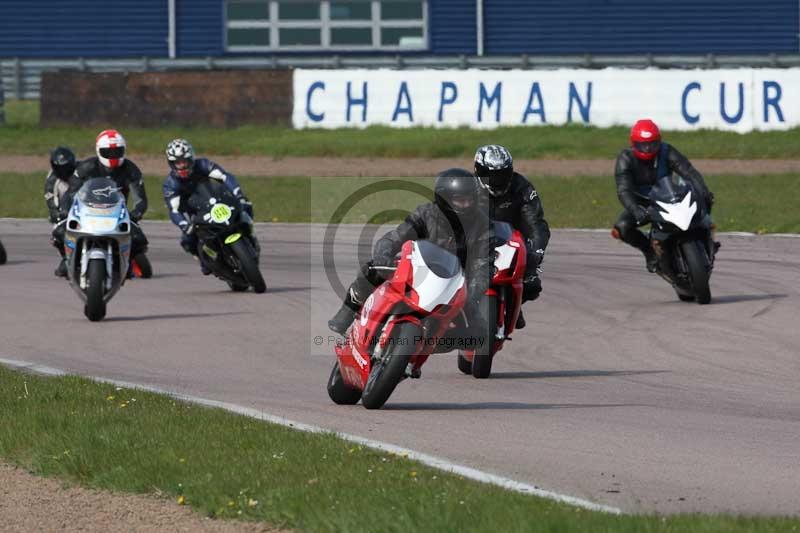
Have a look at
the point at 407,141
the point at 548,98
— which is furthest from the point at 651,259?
the point at 407,141

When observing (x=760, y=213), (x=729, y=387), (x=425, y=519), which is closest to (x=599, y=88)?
(x=760, y=213)

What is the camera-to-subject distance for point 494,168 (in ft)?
36.5

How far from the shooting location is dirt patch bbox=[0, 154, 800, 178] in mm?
26797

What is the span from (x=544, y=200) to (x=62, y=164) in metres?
8.99

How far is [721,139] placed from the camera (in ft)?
91.8

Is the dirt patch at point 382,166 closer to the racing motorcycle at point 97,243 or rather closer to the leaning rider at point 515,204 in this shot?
the racing motorcycle at point 97,243

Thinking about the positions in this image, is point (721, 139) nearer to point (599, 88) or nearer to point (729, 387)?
point (599, 88)

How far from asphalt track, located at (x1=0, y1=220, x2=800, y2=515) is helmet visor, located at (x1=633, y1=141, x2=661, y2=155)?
4.50 ft

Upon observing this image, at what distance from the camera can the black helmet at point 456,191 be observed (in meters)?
9.41

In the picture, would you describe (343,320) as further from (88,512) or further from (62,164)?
(62,164)

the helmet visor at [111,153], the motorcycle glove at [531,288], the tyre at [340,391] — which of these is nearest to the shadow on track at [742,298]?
the motorcycle glove at [531,288]

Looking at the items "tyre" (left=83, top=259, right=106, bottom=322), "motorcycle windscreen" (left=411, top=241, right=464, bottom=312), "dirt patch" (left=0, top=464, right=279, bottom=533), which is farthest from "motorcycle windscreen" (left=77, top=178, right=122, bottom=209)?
"dirt patch" (left=0, top=464, right=279, bottom=533)

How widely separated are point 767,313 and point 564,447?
630 cm

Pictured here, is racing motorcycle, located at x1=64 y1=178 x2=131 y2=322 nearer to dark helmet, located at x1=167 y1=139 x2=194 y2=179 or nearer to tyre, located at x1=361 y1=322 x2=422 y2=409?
dark helmet, located at x1=167 y1=139 x2=194 y2=179
